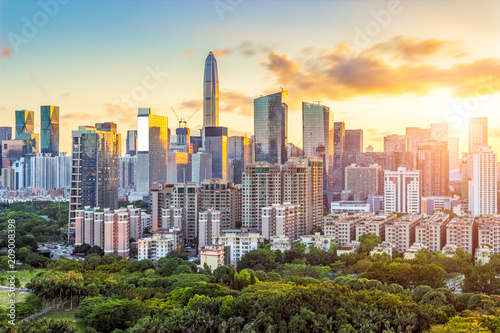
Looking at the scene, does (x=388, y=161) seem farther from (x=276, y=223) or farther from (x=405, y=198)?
(x=276, y=223)

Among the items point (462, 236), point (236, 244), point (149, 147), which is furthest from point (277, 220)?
point (149, 147)

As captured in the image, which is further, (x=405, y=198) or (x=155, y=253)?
(x=405, y=198)

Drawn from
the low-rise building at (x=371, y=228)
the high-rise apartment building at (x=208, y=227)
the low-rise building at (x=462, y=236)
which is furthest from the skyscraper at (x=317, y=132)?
the high-rise apartment building at (x=208, y=227)

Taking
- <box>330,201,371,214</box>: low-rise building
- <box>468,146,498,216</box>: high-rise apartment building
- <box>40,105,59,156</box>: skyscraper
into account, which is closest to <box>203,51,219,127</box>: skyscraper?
<box>40,105,59,156</box>: skyscraper

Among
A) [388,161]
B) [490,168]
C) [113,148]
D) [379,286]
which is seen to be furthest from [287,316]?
[388,161]

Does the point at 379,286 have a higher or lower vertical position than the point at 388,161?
lower

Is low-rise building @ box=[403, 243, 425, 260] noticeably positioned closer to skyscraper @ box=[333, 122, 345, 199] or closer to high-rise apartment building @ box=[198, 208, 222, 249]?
high-rise apartment building @ box=[198, 208, 222, 249]
